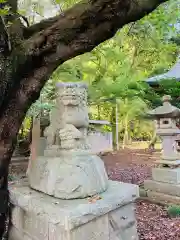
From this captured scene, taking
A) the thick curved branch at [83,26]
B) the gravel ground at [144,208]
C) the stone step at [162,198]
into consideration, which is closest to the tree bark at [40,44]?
the thick curved branch at [83,26]

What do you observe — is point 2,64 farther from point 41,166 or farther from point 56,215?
point 56,215

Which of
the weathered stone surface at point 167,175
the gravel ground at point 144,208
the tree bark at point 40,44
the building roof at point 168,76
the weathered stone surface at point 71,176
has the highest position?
the building roof at point 168,76

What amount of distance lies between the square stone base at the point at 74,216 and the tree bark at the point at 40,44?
0.90 feet

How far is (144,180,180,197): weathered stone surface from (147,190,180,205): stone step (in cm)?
7

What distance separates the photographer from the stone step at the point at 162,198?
413 centimetres

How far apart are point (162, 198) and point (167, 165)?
0.60m

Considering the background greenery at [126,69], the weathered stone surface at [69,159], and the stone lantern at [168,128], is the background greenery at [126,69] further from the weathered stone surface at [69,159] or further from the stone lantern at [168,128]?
the stone lantern at [168,128]

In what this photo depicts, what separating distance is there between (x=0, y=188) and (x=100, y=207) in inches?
33.6

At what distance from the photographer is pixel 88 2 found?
1.84m

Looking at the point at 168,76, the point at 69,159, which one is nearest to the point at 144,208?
the point at 69,159

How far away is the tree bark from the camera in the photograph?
5.89 feet

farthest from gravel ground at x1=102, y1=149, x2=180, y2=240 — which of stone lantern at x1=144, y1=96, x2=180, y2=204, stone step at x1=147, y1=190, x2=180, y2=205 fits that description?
stone lantern at x1=144, y1=96, x2=180, y2=204

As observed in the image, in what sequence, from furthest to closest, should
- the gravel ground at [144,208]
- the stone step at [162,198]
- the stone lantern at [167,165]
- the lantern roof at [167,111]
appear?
1. the lantern roof at [167,111]
2. the stone lantern at [167,165]
3. the stone step at [162,198]
4. the gravel ground at [144,208]

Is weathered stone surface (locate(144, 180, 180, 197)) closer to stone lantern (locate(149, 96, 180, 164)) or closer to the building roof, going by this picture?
stone lantern (locate(149, 96, 180, 164))
